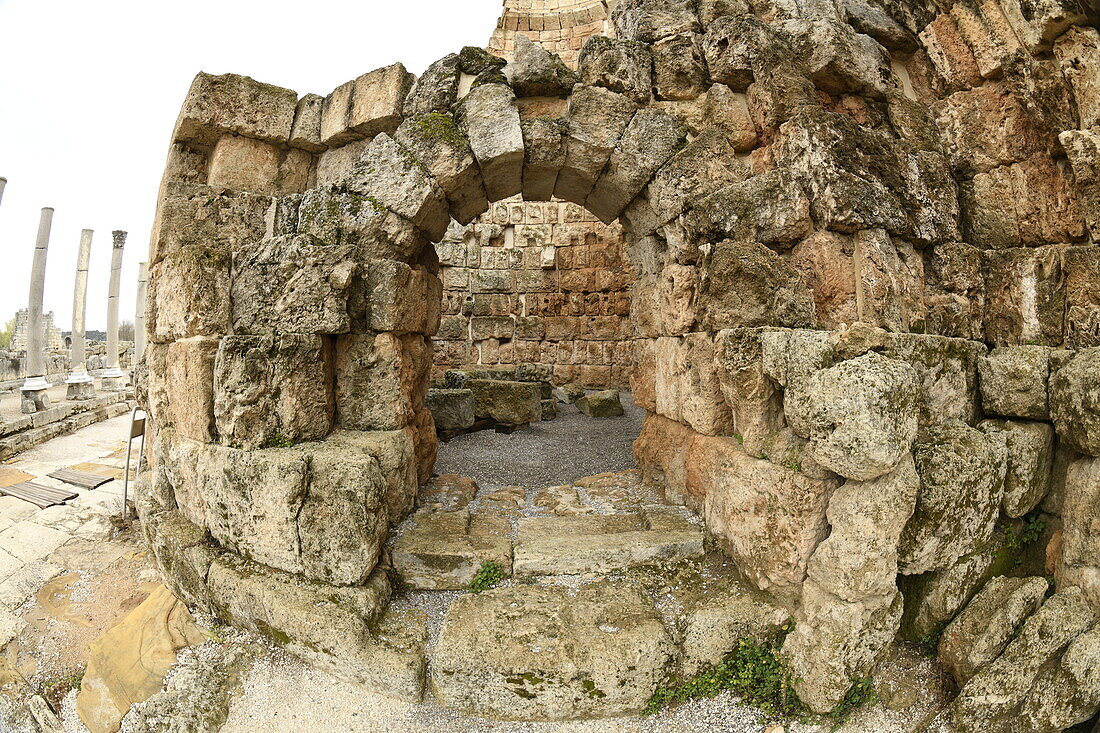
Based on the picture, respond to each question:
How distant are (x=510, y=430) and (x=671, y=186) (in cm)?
441

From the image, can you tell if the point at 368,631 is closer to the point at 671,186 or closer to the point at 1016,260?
the point at 671,186

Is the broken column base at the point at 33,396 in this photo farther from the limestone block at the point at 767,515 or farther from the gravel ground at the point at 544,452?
the limestone block at the point at 767,515

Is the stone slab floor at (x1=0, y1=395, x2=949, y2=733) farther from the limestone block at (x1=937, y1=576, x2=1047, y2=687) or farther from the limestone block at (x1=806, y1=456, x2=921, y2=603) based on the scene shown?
the limestone block at (x1=806, y1=456, x2=921, y2=603)

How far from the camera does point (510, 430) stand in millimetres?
7340

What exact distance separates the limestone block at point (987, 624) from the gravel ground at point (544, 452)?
9.76 feet

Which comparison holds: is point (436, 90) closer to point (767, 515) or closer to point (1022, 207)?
point (767, 515)

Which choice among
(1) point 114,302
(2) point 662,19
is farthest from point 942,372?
(1) point 114,302

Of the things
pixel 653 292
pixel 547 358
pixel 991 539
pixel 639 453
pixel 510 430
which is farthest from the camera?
pixel 547 358

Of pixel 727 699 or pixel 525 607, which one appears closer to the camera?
pixel 727 699

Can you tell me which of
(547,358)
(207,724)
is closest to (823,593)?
(207,724)

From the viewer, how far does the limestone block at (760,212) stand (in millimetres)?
3365

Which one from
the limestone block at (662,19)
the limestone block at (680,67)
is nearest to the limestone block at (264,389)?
the limestone block at (680,67)

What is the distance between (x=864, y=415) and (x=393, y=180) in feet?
10.1

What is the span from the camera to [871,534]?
2406 millimetres
